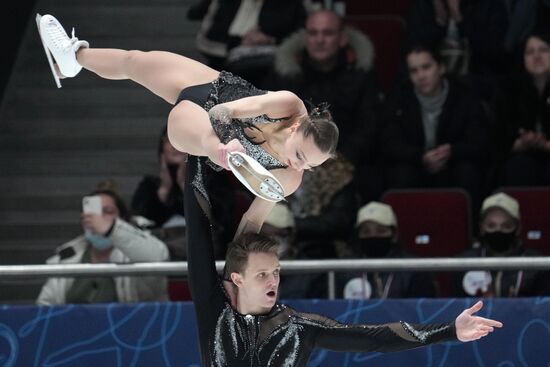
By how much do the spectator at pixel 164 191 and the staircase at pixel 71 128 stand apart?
855mm

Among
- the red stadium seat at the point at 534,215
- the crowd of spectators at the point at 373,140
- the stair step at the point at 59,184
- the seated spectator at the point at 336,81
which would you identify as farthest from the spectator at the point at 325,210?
the stair step at the point at 59,184

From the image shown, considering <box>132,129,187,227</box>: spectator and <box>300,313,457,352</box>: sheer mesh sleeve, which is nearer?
<box>300,313,457,352</box>: sheer mesh sleeve

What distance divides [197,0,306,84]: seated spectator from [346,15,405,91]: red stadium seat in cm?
67

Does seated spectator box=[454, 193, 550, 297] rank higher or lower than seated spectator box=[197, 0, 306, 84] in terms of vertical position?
lower

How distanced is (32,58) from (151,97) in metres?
0.92

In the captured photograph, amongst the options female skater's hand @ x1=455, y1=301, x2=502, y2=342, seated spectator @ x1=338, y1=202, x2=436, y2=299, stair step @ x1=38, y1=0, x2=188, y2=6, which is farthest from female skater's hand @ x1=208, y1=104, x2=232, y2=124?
stair step @ x1=38, y1=0, x2=188, y2=6

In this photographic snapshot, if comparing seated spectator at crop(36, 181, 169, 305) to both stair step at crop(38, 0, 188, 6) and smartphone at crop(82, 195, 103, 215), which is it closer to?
smartphone at crop(82, 195, 103, 215)

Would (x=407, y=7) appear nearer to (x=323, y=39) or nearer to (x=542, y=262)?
(x=323, y=39)

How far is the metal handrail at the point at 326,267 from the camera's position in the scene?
6.18 meters

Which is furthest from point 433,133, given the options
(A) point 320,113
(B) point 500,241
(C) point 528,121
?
(A) point 320,113

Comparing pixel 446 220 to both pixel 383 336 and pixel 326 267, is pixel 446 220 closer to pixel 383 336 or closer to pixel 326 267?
pixel 326 267

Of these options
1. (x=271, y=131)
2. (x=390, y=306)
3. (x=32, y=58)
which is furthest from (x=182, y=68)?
(x=32, y=58)

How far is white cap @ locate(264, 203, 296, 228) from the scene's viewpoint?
24.8ft

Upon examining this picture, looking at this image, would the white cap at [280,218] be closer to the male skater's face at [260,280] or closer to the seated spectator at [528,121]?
the seated spectator at [528,121]
